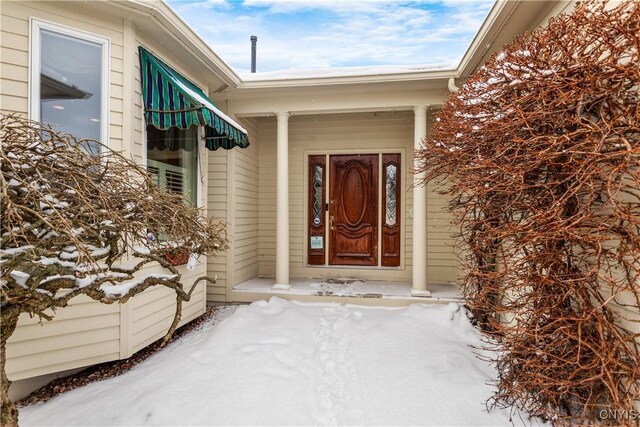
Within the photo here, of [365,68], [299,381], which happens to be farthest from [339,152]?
[299,381]

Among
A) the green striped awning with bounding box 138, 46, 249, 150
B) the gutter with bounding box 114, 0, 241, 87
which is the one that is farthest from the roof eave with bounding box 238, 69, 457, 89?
the green striped awning with bounding box 138, 46, 249, 150

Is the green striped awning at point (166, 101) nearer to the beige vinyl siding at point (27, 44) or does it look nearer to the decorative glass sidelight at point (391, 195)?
the beige vinyl siding at point (27, 44)

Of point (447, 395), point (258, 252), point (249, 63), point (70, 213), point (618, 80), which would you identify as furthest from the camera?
point (249, 63)

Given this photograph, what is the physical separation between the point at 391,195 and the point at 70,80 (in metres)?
4.25

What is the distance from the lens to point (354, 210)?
5.27m

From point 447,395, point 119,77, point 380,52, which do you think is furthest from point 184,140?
point 380,52

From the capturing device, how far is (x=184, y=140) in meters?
3.66

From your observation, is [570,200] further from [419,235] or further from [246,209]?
[246,209]

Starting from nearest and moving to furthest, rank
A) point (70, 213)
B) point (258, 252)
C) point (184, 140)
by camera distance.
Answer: point (70, 213)
point (184, 140)
point (258, 252)

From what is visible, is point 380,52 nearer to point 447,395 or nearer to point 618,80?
point 618,80

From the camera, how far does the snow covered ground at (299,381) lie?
1979 mm

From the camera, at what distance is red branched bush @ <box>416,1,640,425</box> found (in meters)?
1.49

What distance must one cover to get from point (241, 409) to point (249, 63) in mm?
8381

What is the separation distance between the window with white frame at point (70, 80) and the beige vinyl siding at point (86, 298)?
52mm
